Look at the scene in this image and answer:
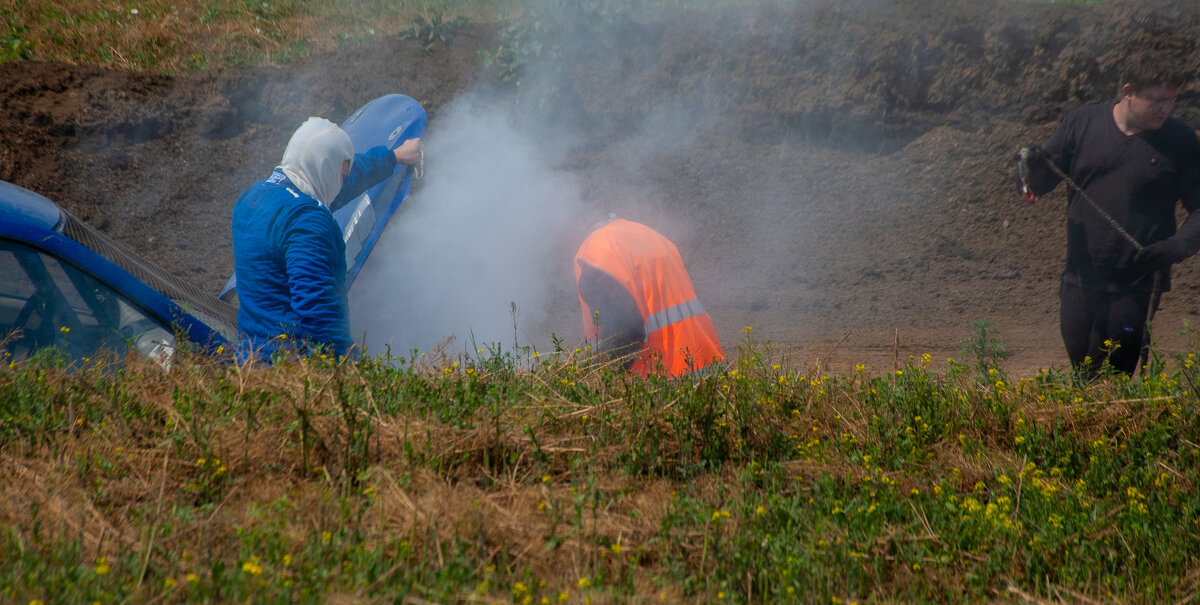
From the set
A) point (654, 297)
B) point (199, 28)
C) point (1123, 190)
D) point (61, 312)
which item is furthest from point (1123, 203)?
point (199, 28)

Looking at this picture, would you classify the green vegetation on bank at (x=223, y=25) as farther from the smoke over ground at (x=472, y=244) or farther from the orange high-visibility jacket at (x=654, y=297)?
the orange high-visibility jacket at (x=654, y=297)

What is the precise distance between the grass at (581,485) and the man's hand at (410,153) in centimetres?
161

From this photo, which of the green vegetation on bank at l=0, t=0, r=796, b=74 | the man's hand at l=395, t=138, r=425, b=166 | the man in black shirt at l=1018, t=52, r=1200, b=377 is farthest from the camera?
the green vegetation on bank at l=0, t=0, r=796, b=74

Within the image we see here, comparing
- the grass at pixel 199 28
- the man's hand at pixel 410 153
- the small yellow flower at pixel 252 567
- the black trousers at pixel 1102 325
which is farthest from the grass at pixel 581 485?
the grass at pixel 199 28

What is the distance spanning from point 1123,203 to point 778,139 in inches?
176

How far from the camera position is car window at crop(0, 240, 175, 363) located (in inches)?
137

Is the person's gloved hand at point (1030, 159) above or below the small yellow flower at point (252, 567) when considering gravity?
above

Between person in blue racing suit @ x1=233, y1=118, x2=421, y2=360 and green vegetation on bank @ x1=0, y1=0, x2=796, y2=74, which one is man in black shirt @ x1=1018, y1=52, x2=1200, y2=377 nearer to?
person in blue racing suit @ x1=233, y1=118, x2=421, y2=360

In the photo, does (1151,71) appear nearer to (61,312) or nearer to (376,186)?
(376,186)

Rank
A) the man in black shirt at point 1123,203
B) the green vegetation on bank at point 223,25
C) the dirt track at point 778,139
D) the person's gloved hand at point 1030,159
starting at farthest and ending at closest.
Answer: the green vegetation on bank at point 223,25
the dirt track at point 778,139
the person's gloved hand at point 1030,159
the man in black shirt at point 1123,203

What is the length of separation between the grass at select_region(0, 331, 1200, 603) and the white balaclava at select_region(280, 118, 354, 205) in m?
0.91

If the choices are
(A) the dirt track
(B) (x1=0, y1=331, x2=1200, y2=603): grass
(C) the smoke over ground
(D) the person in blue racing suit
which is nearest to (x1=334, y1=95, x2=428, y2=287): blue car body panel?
(C) the smoke over ground

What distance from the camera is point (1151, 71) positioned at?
3789 millimetres

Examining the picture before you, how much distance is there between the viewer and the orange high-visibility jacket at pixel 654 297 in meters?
3.77
